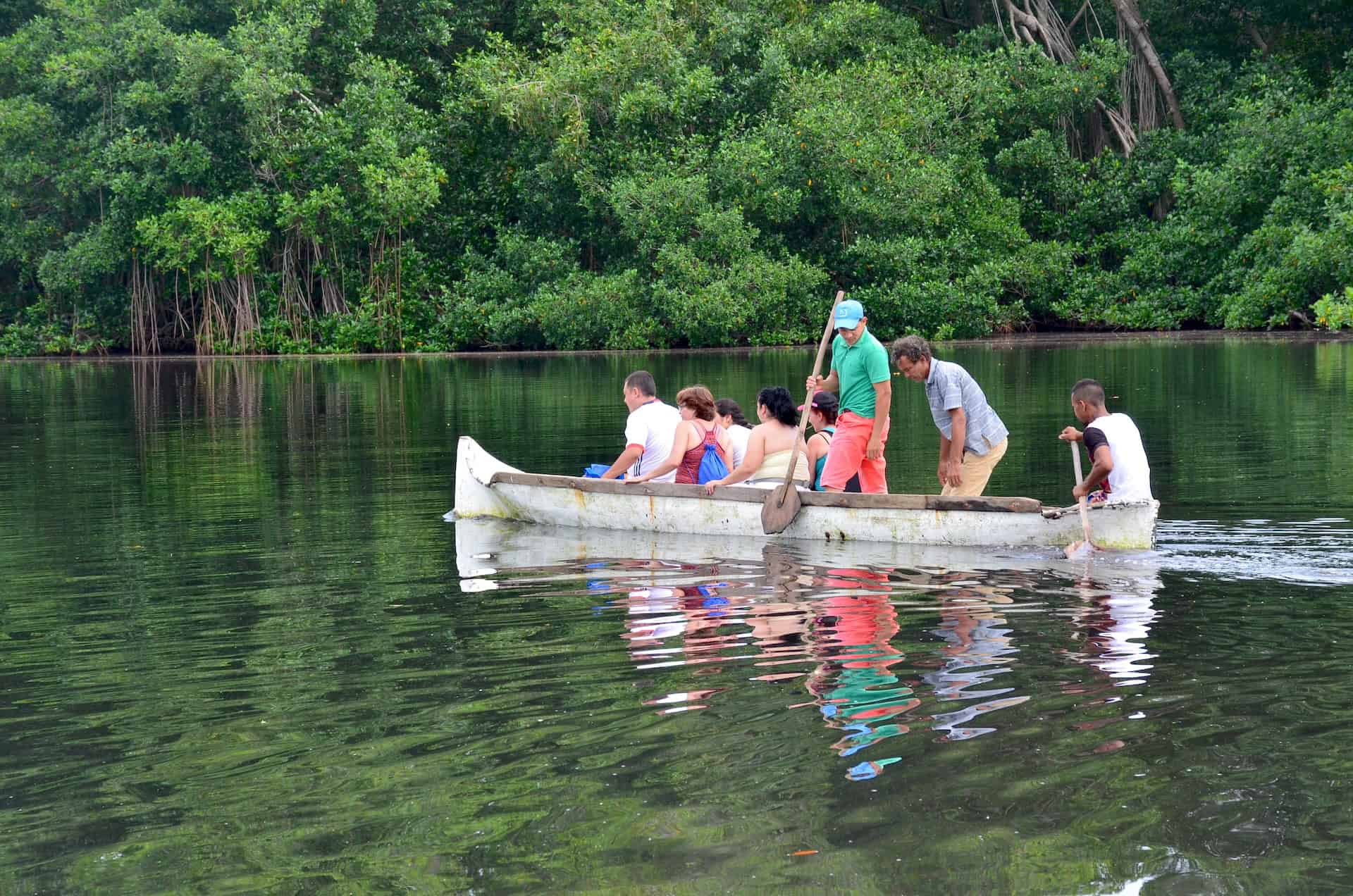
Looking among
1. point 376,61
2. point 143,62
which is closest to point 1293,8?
point 376,61

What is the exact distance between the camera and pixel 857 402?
10.8 metres

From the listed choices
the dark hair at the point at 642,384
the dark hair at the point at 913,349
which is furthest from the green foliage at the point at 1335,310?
the dark hair at the point at 913,349

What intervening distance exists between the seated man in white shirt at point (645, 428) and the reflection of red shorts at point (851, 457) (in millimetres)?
1442

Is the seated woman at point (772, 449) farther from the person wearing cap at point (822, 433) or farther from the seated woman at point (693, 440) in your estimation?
the seated woman at point (693, 440)

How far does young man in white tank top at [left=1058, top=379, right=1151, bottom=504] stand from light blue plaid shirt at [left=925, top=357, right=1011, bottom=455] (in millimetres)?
1061

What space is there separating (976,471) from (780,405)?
1450 mm

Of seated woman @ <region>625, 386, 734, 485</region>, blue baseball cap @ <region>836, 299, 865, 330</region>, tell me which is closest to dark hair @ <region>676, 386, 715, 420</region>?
seated woman @ <region>625, 386, 734, 485</region>

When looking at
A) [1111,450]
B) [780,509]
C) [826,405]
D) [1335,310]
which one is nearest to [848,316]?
[826,405]

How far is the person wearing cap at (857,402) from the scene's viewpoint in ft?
34.9

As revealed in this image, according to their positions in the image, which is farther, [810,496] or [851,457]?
[851,457]

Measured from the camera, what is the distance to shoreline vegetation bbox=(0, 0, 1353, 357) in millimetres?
36469

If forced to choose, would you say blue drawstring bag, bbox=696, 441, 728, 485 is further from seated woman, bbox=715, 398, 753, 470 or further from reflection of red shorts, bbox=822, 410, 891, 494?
reflection of red shorts, bbox=822, 410, 891, 494

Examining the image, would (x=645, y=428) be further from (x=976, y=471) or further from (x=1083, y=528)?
(x=1083, y=528)

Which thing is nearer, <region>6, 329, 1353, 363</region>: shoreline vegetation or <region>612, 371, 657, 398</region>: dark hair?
<region>612, 371, 657, 398</region>: dark hair
